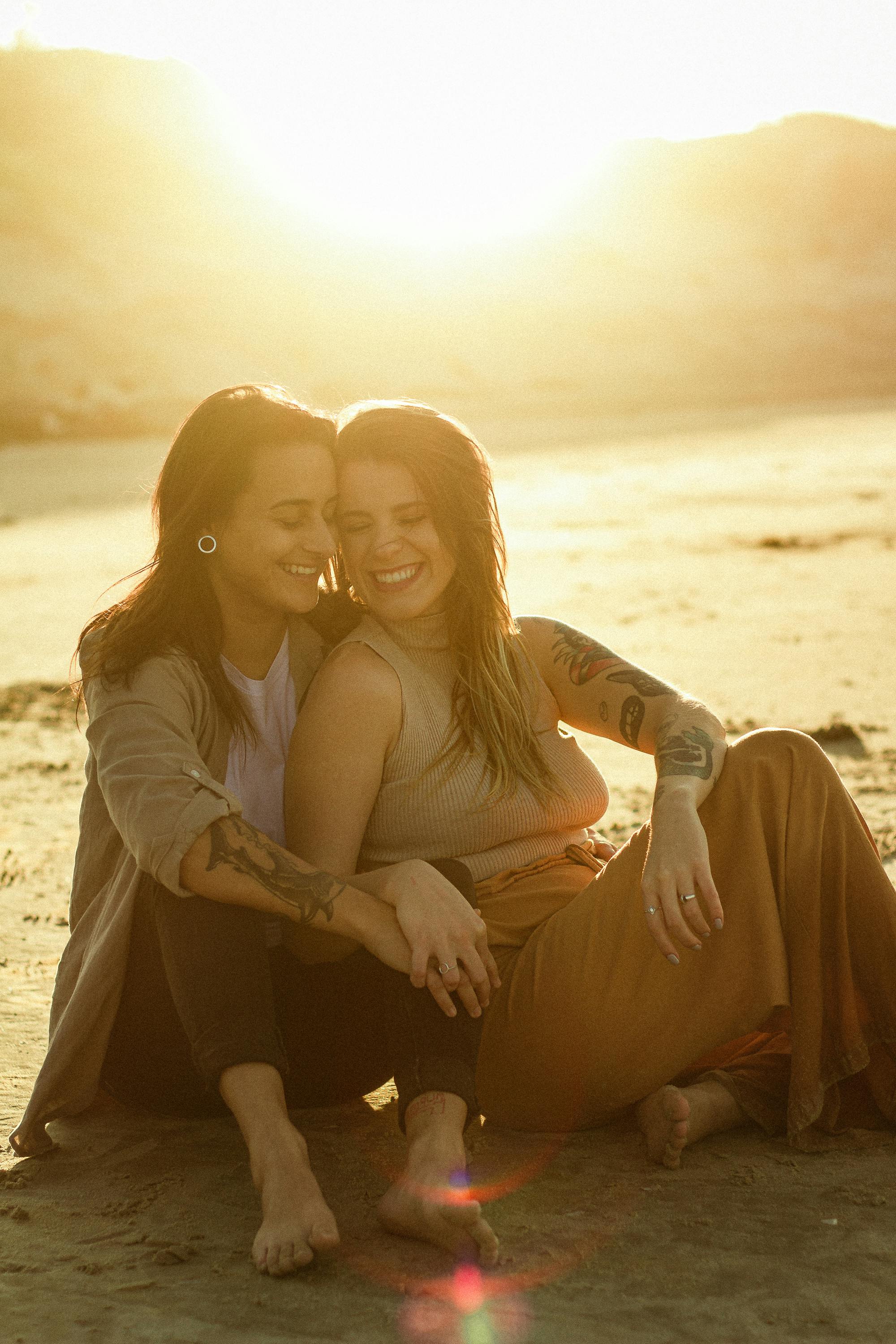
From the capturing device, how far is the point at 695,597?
8781mm

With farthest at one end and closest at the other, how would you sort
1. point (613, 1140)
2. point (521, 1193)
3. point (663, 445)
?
point (663, 445)
point (613, 1140)
point (521, 1193)

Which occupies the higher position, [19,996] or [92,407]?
[92,407]

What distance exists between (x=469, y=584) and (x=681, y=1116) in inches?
41.5

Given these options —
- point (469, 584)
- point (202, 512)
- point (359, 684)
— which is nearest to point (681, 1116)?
point (359, 684)

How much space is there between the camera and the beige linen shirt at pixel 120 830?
2387 millimetres

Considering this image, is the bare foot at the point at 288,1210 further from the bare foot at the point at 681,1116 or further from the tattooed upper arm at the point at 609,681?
the tattooed upper arm at the point at 609,681

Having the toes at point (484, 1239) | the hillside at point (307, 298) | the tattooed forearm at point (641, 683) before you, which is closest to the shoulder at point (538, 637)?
the tattooed forearm at point (641, 683)

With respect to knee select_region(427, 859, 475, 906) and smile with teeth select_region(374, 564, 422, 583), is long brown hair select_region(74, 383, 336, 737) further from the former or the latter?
knee select_region(427, 859, 475, 906)

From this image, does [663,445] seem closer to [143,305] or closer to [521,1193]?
[143,305]

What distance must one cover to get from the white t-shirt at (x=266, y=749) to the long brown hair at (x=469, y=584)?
1.11 feet

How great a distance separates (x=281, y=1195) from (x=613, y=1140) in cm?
70

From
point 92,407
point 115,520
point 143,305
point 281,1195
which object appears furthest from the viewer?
point 143,305

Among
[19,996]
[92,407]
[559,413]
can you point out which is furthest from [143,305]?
[19,996]

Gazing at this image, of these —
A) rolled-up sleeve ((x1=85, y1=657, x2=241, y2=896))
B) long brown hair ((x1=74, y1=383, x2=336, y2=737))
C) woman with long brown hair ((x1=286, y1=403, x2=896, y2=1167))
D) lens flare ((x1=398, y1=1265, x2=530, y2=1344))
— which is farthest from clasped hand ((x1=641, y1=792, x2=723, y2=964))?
long brown hair ((x1=74, y1=383, x2=336, y2=737))
